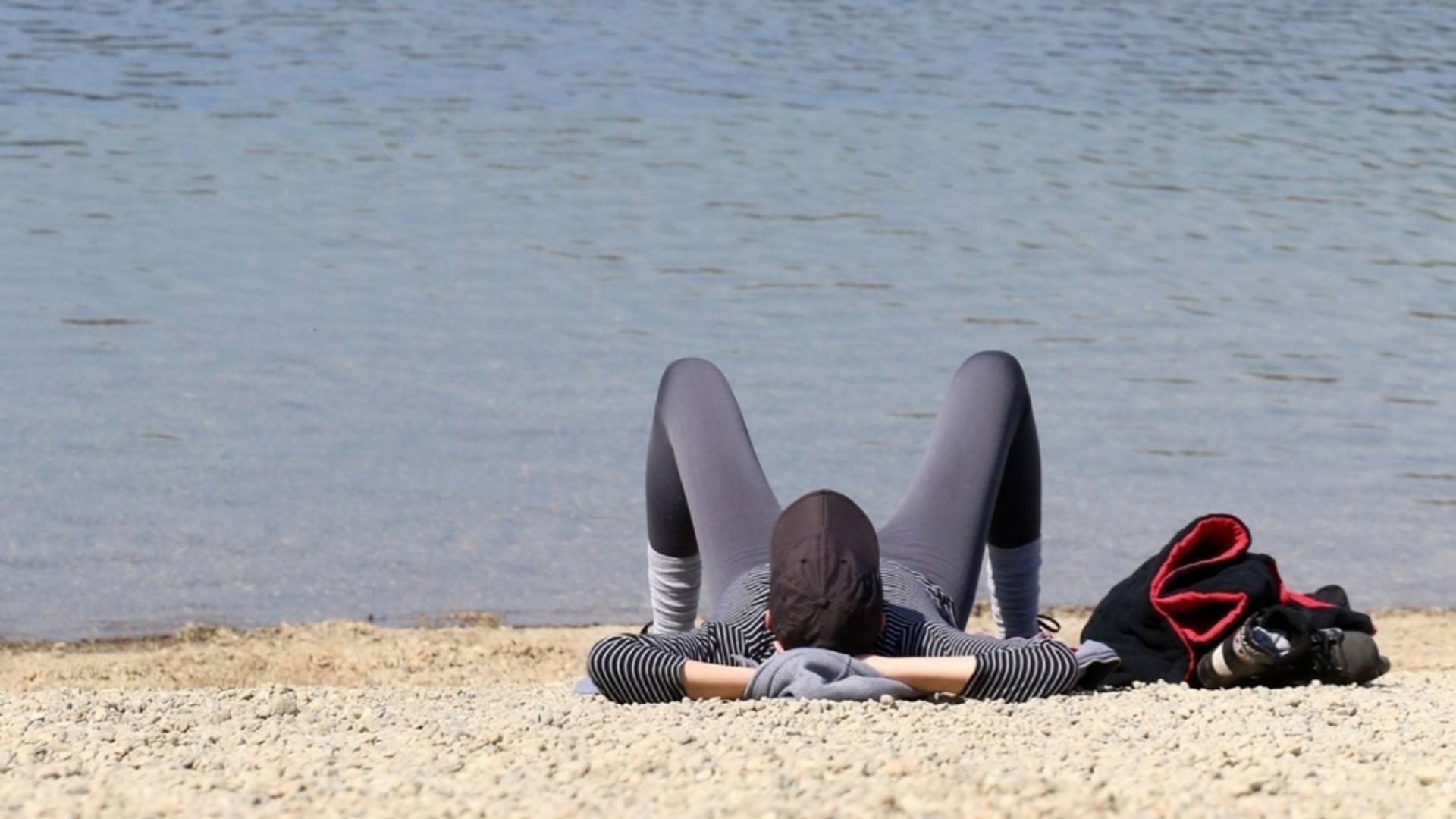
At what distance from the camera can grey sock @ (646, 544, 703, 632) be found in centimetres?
521

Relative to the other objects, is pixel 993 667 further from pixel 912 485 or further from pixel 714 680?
pixel 912 485

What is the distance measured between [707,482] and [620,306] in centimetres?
685

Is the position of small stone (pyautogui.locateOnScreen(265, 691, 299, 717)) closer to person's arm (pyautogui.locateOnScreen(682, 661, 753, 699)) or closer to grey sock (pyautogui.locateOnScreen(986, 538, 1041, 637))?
person's arm (pyautogui.locateOnScreen(682, 661, 753, 699))

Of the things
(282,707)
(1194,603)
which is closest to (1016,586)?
(1194,603)

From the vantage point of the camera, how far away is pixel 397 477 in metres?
8.63

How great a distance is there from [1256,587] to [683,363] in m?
1.59

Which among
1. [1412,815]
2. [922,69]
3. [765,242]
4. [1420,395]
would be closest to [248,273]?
[765,242]

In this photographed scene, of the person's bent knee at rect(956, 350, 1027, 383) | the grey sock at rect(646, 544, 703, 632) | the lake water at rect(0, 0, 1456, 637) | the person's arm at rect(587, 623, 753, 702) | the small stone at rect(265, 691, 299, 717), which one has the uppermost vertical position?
the person's bent knee at rect(956, 350, 1027, 383)

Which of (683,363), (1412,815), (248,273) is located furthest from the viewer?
(248,273)

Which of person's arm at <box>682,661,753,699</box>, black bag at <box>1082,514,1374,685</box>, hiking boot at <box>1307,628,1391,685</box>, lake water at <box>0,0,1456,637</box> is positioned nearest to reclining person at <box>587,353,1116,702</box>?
person's arm at <box>682,661,753,699</box>

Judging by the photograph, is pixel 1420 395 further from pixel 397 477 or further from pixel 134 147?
pixel 134 147

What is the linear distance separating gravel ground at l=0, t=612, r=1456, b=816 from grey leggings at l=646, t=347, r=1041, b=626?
55cm

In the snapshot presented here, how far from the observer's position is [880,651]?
4.36 metres

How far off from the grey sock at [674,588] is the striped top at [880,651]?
2.13ft
